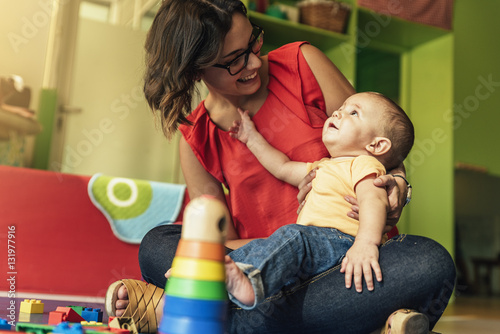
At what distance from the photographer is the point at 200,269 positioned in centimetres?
57

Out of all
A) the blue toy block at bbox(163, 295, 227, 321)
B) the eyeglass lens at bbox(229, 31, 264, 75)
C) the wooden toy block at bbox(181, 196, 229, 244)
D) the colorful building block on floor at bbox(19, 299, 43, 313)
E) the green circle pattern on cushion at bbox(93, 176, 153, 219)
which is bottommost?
the colorful building block on floor at bbox(19, 299, 43, 313)

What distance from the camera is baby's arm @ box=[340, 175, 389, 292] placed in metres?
0.85

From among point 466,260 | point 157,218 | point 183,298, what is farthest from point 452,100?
point 183,298

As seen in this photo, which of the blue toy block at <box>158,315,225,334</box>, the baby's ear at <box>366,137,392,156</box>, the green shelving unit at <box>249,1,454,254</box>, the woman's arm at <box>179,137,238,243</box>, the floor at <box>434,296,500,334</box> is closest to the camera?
the blue toy block at <box>158,315,225,334</box>

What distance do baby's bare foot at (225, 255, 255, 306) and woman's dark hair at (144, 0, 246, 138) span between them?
1.81 ft

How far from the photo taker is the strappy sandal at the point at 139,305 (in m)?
1.02

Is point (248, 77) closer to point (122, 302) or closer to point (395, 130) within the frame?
point (395, 130)

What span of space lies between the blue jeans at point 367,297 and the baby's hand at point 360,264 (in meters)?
0.02

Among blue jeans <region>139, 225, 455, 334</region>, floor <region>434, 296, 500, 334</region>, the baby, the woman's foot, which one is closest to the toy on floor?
the baby

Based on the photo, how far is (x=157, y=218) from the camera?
2.08 meters

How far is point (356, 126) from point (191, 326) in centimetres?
63

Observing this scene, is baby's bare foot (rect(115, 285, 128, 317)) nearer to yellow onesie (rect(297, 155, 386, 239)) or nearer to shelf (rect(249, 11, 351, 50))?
yellow onesie (rect(297, 155, 386, 239))

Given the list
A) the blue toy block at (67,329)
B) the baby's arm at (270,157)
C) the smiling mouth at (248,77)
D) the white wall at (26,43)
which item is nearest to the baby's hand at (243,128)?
the baby's arm at (270,157)

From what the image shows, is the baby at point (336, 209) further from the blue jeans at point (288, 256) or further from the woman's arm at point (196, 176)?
the woman's arm at point (196, 176)
